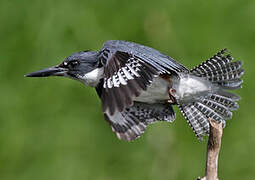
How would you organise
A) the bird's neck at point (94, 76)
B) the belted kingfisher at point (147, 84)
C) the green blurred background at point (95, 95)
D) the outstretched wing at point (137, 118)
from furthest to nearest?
the green blurred background at point (95, 95), the bird's neck at point (94, 76), the outstretched wing at point (137, 118), the belted kingfisher at point (147, 84)

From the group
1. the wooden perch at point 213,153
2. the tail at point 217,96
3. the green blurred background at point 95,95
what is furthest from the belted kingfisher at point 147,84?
the green blurred background at point 95,95

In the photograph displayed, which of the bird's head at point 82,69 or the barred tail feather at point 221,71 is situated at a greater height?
the bird's head at point 82,69

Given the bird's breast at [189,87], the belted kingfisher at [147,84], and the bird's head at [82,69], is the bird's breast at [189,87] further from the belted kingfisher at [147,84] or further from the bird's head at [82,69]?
the bird's head at [82,69]

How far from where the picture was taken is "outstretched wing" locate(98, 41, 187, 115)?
539 centimetres

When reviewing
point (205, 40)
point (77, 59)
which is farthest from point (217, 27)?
point (77, 59)

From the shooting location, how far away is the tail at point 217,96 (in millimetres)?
6508

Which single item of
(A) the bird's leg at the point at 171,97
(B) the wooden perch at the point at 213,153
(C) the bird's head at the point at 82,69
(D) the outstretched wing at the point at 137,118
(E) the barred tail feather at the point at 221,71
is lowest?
(B) the wooden perch at the point at 213,153

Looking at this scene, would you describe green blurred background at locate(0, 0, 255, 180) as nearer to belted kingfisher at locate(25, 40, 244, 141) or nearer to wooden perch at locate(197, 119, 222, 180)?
belted kingfisher at locate(25, 40, 244, 141)

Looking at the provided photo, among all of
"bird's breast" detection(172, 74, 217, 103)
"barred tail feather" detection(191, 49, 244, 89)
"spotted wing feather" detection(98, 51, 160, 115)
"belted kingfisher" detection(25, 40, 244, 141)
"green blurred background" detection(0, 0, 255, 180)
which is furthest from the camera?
"green blurred background" detection(0, 0, 255, 180)

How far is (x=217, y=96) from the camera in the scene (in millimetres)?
6523

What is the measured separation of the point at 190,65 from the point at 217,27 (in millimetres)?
530

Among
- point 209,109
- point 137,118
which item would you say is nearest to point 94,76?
point 137,118

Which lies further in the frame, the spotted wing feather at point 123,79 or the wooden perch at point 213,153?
the wooden perch at point 213,153

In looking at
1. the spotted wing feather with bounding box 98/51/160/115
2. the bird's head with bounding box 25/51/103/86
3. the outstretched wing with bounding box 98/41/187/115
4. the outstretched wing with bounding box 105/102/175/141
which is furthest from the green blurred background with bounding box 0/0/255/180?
the spotted wing feather with bounding box 98/51/160/115
